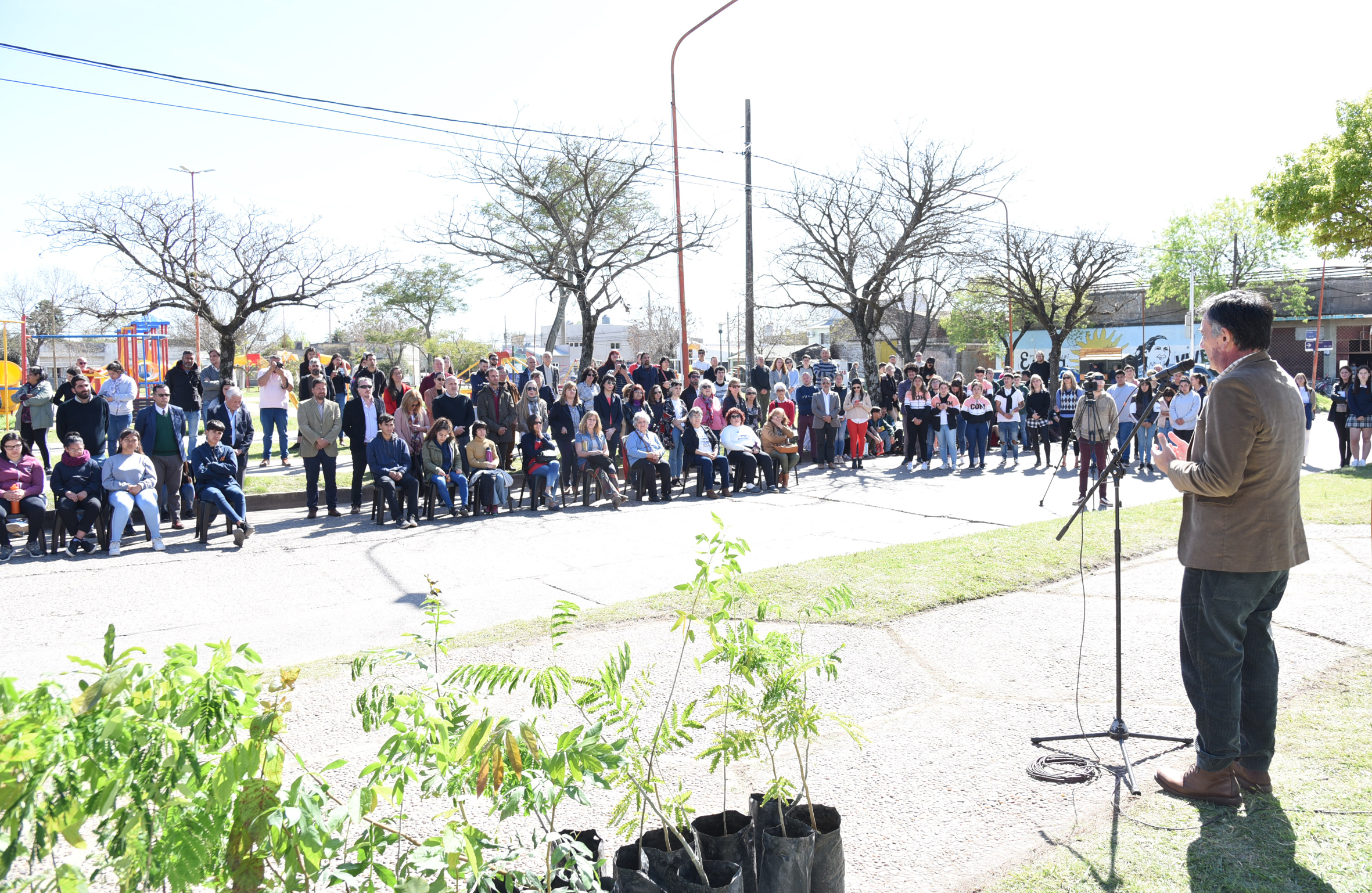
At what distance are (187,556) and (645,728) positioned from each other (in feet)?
23.7

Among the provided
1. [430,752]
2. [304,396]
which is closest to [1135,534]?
[430,752]

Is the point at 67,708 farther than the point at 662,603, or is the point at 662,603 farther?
the point at 662,603

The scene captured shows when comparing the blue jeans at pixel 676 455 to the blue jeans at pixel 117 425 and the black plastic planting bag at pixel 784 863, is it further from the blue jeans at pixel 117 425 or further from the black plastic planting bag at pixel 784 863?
the black plastic planting bag at pixel 784 863

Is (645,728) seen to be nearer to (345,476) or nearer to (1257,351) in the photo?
(1257,351)

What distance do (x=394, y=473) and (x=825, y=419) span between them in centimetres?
928

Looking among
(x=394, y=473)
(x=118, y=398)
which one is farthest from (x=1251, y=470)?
(x=118, y=398)

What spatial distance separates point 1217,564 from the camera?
143 inches

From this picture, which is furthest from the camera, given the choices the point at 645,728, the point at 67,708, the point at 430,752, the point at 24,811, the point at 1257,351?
the point at 645,728

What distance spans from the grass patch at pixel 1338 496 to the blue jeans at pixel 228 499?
11.5 metres

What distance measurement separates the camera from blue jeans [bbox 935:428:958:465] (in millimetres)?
18016

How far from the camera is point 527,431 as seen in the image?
13859 millimetres

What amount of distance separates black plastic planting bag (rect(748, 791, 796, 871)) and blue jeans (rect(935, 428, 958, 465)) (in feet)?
52.1

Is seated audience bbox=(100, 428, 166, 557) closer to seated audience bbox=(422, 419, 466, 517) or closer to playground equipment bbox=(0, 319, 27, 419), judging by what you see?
seated audience bbox=(422, 419, 466, 517)

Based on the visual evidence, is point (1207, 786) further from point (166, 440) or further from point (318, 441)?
point (166, 440)
